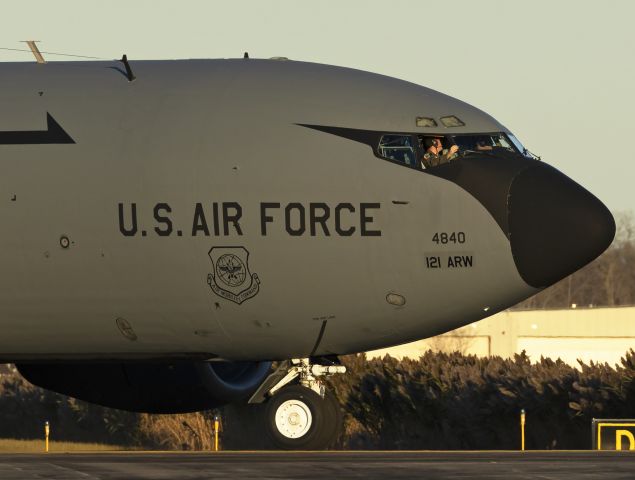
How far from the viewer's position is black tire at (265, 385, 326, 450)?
79.2ft

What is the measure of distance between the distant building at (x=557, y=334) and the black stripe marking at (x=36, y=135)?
59.1m

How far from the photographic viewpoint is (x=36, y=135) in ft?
79.7

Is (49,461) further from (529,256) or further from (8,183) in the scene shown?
(529,256)

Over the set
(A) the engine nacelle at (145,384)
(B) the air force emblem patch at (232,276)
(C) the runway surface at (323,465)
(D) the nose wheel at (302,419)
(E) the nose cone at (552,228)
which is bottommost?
(C) the runway surface at (323,465)

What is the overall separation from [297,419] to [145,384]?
3442 millimetres

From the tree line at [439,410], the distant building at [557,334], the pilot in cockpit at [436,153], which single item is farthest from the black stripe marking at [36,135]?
the distant building at [557,334]

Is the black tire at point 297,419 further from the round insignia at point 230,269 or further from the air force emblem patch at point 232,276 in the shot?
the round insignia at point 230,269

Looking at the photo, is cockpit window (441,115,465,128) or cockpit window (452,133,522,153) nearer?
cockpit window (452,133,522,153)

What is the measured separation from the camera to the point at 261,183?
23.3m

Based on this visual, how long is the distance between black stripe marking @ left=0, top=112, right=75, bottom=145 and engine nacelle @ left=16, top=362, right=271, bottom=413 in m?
4.01

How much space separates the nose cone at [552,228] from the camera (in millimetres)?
22625

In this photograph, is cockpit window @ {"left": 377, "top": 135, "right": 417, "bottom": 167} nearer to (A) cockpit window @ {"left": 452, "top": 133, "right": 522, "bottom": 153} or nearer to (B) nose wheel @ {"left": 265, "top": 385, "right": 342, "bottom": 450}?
(A) cockpit window @ {"left": 452, "top": 133, "right": 522, "bottom": 153}

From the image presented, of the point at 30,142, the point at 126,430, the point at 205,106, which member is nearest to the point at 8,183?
the point at 30,142

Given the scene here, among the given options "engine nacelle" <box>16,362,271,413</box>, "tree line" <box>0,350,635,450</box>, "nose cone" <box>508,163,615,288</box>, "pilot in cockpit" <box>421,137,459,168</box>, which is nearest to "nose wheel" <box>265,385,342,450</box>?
"engine nacelle" <box>16,362,271,413</box>
